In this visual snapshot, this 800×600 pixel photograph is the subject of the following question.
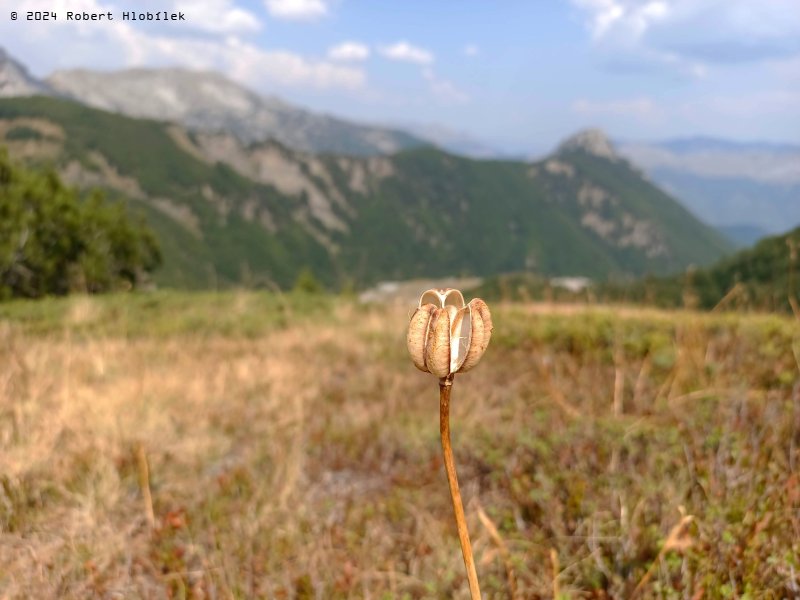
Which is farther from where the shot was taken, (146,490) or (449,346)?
(146,490)

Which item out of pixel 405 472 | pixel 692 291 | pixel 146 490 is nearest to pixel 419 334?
pixel 146 490

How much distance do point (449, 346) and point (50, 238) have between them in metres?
33.9

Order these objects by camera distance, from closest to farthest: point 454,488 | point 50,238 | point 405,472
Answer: point 454,488 < point 405,472 < point 50,238

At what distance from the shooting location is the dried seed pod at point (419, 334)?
103 centimetres

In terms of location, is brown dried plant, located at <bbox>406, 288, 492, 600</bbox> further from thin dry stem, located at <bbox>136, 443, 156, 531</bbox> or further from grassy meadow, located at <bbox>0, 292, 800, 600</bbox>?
thin dry stem, located at <bbox>136, 443, 156, 531</bbox>

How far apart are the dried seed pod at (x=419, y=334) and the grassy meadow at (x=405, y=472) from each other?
1.01 m

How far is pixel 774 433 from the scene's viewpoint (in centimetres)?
332

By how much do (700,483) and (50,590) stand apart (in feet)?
9.89

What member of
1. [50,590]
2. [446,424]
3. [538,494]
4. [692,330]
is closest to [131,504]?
[50,590]

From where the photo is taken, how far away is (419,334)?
104 centimetres

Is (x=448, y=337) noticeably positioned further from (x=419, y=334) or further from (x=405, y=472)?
(x=405, y=472)

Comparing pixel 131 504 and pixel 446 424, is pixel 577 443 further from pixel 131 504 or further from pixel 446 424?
pixel 446 424

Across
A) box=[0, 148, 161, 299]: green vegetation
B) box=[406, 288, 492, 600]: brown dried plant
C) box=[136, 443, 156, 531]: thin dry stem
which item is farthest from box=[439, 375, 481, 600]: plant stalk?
box=[0, 148, 161, 299]: green vegetation

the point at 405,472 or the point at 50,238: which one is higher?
the point at 50,238
